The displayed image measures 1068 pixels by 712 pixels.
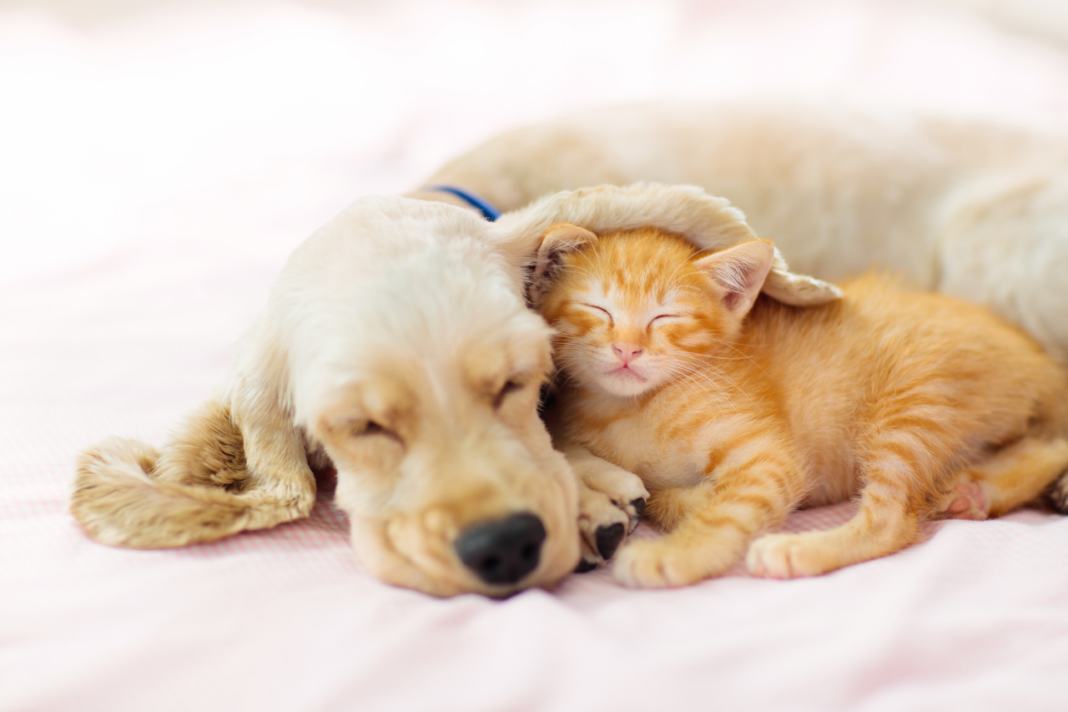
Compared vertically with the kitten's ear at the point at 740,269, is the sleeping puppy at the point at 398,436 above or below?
below

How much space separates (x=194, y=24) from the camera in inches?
137

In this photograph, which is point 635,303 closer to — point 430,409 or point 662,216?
point 662,216

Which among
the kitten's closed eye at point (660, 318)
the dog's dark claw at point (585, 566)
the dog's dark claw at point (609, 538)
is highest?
the kitten's closed eye at point (660, 318)

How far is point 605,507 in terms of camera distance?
4.38 feet

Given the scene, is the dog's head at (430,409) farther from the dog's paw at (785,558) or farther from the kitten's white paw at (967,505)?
the kitten's white paw at (967,505)

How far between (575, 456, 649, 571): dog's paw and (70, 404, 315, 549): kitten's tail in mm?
467

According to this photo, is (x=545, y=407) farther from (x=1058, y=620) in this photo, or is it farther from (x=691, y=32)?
(x=691, y=32)

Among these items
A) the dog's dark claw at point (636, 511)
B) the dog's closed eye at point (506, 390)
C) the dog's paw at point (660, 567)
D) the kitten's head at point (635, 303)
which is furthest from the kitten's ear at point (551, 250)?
the dog's paw at point (660, 567)

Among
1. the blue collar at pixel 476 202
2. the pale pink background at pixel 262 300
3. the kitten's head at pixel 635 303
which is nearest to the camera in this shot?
the pale pink background at pixel 262 300

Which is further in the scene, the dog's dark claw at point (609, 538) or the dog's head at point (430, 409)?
the dog's dark claw at point (609, 538)

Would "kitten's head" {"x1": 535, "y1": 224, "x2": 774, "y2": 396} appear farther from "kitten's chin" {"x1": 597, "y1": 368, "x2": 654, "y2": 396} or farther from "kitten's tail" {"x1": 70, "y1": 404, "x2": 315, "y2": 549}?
"kitten's tail" {"x1": 70, "y1": 404, "x2": 315, "y2": 549}

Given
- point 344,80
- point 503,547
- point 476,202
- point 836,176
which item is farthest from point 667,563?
point 344,80

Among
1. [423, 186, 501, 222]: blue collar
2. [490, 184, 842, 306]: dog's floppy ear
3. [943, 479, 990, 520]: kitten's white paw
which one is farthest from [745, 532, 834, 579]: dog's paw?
[423, 186, 501, 222]: blue collar

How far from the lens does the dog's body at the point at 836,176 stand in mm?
2119
